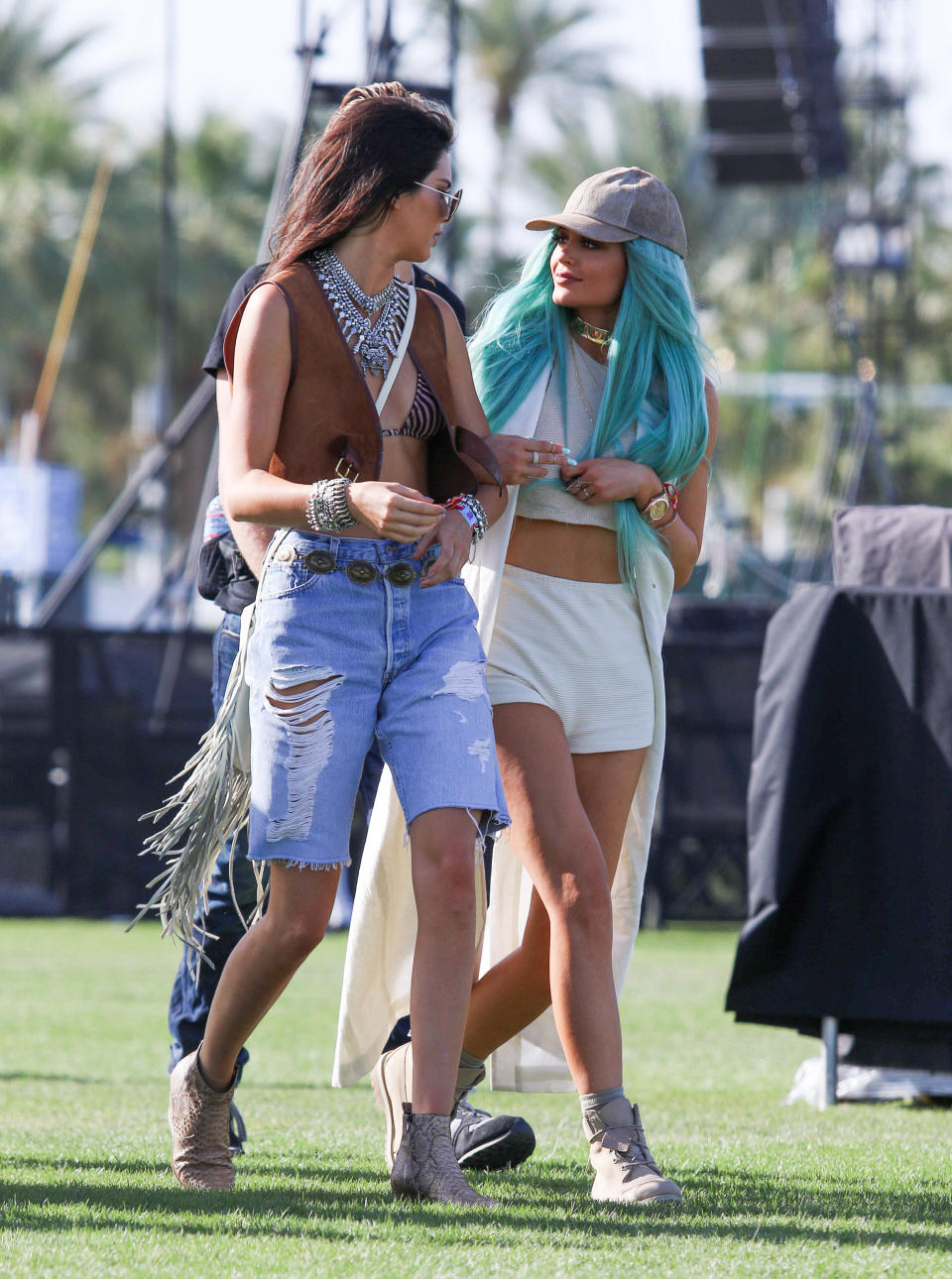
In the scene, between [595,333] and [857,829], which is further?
[857,829]

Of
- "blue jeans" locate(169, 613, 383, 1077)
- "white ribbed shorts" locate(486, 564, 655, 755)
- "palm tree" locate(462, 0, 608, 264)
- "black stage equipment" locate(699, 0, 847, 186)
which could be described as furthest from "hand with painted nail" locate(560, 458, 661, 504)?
"palm tree" locate(462, 0, 608, 264)

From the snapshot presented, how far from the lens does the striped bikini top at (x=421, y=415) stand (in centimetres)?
339

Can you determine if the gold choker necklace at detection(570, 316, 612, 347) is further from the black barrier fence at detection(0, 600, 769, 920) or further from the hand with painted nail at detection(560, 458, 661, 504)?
the black barrier fence at detection(0, 600, 769, 920)

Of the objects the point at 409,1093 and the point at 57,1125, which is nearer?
the point at 409,1093

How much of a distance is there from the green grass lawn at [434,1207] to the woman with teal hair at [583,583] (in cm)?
30

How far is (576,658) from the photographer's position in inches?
140

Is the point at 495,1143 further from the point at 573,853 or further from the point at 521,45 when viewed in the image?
the point at 521,45

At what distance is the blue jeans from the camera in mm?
3941

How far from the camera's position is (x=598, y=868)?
11.2 feet

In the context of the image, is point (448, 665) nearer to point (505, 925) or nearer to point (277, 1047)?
point (505, 925)

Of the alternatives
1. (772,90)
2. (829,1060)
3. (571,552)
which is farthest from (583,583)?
(772,90)

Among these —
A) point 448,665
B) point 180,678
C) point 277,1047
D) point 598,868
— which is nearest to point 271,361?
point 448,665

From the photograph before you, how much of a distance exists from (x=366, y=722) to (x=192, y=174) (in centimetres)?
2852

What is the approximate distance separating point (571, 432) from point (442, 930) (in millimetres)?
1124
